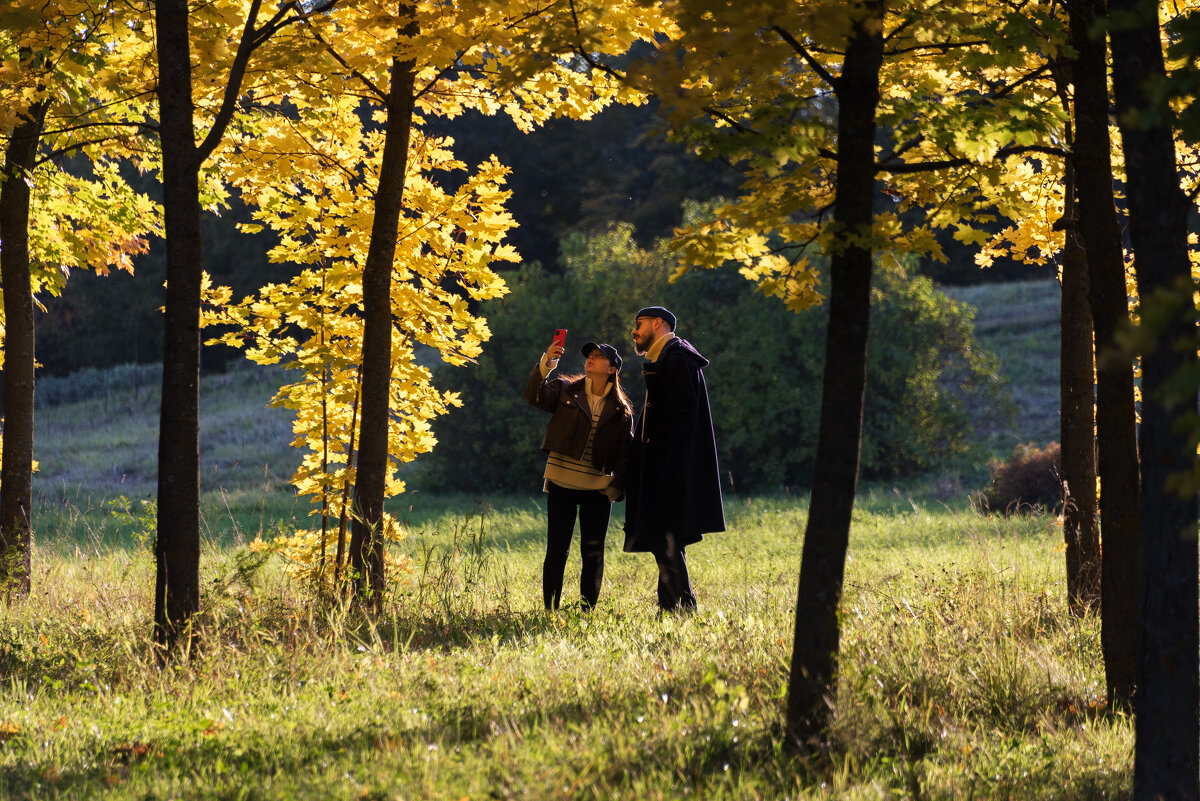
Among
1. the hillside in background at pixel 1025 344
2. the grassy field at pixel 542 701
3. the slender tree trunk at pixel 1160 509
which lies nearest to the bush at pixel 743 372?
the hillside in background at pixel 1025 344

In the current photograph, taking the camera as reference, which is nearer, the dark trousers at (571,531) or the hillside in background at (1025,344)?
the dark trousers at (571,531)

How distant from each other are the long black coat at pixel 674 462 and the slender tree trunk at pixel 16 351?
4.52 metres

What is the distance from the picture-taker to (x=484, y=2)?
13.8ft

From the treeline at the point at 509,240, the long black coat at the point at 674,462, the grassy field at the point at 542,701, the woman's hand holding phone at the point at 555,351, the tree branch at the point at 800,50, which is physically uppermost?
the treeline at the point at 509,240

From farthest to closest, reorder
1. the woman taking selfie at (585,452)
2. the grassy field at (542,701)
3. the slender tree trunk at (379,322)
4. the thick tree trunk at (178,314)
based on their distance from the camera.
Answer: the slender tree trunk at (379,322)
the woman taking selfie at (585,452)
the thick tree trunk at (178,314)
the grassy field at (542,701)

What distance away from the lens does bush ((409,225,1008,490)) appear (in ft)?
63.4

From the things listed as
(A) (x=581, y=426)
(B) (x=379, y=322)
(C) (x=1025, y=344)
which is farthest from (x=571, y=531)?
(C) (x=1025, y=344)

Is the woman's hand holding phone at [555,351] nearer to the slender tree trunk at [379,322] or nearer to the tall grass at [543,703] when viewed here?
the slender tree trunk at [379,322]

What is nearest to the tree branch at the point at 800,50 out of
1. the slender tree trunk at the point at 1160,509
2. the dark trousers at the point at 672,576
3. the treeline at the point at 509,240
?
the slender tree trunk at the point at 1160,509

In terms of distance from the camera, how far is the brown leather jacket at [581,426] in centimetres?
596

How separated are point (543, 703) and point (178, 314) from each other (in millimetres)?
2436

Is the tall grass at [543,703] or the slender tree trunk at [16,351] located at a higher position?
the slender tree trunk at [16,351]

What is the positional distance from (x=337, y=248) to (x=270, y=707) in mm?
3932

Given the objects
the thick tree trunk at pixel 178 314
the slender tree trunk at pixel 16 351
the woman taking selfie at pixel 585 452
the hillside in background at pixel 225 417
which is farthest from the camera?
the hillside in background at pixel 225 417
